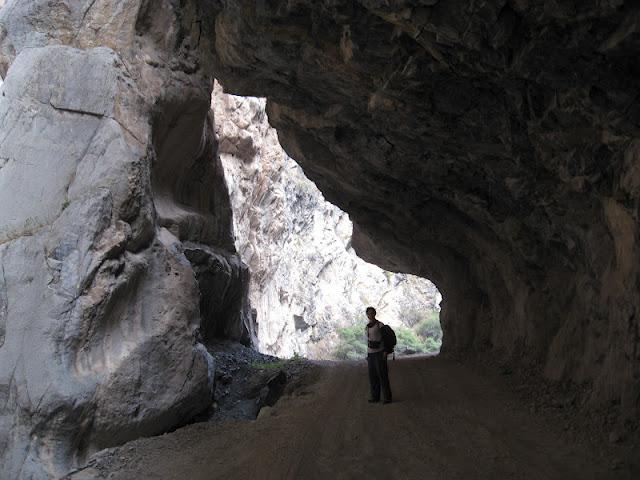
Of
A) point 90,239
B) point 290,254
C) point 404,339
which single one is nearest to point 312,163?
point 90,239

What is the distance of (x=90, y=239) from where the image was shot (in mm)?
8344

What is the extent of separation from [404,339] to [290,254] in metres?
14.7

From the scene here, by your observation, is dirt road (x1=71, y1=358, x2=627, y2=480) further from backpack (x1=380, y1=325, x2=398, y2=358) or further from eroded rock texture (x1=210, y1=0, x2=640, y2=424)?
eroded rock texture (x1=210, y1=0, x2=640, y2=424)

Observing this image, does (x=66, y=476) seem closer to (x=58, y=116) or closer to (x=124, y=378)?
(x=124, y=378)

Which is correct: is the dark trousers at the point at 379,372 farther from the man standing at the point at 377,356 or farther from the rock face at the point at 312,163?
the rock face at the point at 312,163

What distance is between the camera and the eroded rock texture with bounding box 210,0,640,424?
15.9 ft

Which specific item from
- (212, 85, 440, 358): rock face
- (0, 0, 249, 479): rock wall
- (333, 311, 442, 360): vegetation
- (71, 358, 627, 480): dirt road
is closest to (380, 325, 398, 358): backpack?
(71, 358, 627, 480): dirt road

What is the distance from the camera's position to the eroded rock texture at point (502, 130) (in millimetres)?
4855

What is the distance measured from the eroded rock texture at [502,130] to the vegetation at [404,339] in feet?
114

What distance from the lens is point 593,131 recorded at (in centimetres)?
556

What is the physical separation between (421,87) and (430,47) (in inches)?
42.8

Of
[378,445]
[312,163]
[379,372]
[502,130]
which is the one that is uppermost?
[312,163]

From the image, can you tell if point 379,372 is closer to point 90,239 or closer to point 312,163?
point 90,239

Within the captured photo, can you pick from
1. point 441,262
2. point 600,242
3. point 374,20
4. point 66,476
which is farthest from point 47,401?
point 441,262
